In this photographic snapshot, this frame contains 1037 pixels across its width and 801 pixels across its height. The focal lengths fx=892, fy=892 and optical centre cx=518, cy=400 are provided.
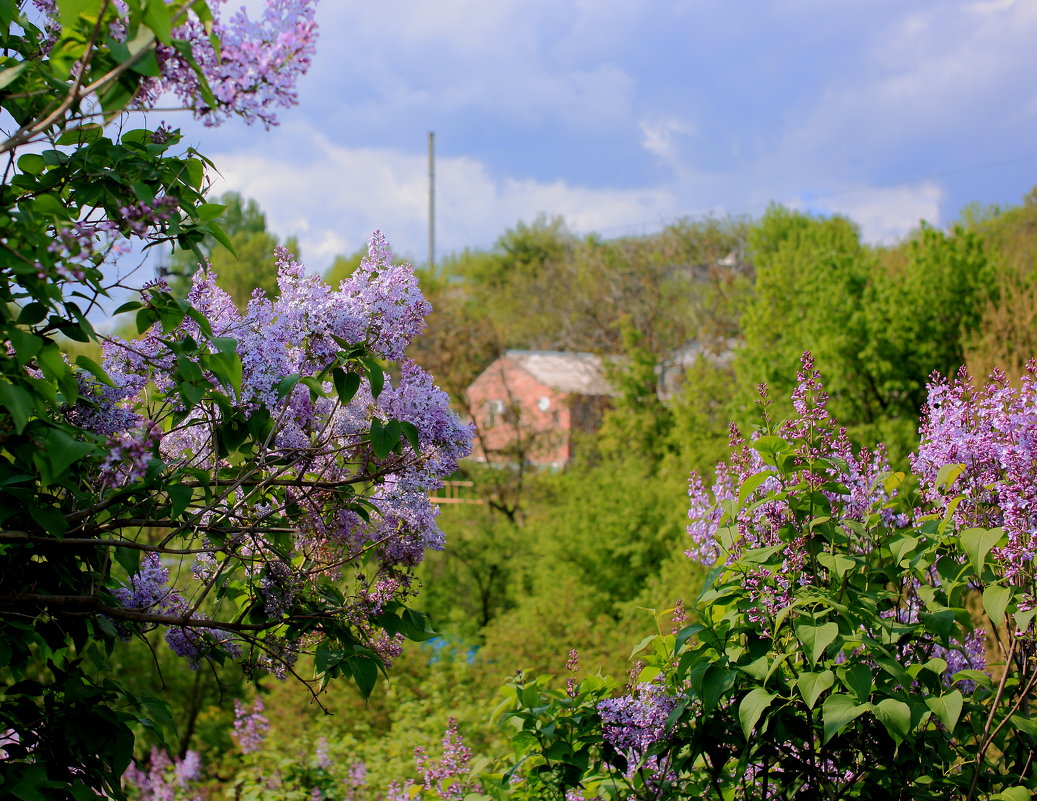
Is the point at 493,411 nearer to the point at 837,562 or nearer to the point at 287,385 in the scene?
the point at 837,562

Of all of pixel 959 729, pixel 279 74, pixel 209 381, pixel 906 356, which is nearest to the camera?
pixel 279 74

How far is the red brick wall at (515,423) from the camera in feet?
76.1

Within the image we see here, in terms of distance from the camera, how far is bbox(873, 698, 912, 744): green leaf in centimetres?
204

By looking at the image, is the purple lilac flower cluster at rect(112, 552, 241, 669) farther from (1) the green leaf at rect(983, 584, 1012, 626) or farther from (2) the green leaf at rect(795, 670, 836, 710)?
(1) the green leaf at rect(983, 584, 1012, 626)

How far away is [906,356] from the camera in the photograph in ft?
47.7

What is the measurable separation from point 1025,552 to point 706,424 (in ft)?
53.0

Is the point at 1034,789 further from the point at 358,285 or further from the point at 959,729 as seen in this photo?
the point at 358,285

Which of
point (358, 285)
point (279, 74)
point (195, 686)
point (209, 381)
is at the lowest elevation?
point (195, 686)

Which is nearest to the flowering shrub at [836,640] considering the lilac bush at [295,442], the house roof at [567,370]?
the lilac bush at [295,442]

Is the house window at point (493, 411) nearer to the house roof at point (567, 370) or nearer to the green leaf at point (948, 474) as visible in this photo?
the house roof at point (567, 370)

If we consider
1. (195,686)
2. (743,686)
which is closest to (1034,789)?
(743,686)

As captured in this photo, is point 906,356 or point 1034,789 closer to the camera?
point 1034,789

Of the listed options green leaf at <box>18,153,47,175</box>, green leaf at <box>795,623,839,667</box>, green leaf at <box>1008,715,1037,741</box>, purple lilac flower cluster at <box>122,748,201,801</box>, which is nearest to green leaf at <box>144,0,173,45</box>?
green leaf at <box>18,153,47,175</box>

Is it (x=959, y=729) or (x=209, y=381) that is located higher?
(x=209, y=381)
